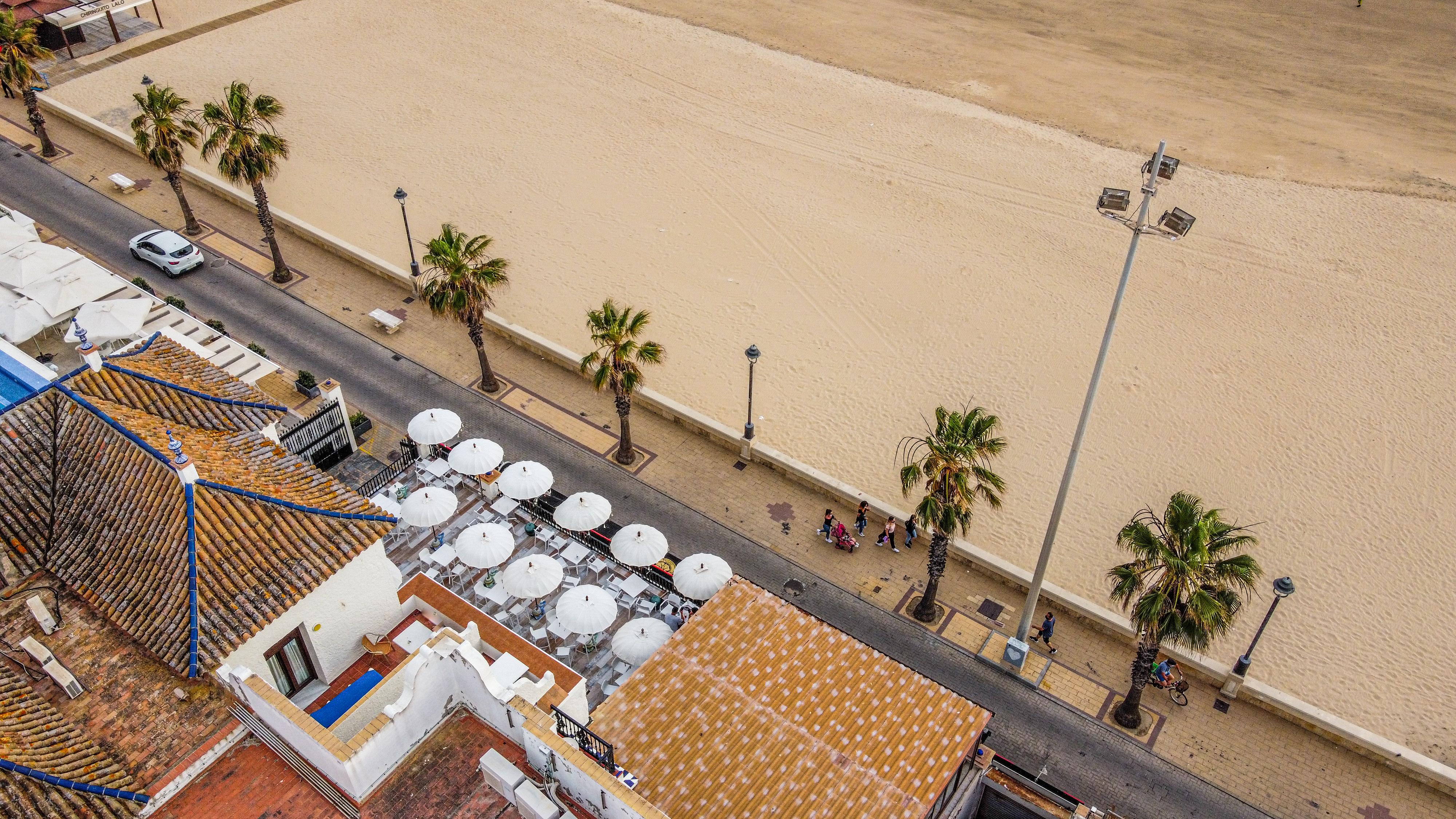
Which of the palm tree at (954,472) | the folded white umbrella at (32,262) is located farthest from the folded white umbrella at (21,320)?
the palm tree at (954,472)

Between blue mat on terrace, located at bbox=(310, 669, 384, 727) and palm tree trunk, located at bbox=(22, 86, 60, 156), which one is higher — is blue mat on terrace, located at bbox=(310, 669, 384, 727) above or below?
above

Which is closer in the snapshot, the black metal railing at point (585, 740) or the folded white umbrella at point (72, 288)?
the black metal railing at point (585, 740)

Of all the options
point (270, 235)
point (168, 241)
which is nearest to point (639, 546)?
point (270, 235)

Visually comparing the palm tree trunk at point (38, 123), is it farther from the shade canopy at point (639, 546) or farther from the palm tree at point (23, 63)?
the shade canopy at point (639, 546)

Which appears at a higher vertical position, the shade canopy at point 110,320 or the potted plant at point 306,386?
the shade canopy at point 110,320

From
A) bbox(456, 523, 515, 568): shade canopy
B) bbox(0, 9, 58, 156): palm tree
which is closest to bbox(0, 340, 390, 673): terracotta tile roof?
bbox(456, 523, 515, 568): shade canopy

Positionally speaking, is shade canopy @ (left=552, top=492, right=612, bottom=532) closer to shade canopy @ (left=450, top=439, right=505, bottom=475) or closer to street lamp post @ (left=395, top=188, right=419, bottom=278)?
shade canopy @ (left=450, top=439, right=505, bottom=475)

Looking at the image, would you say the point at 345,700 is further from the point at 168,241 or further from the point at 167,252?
the point at 168,241
